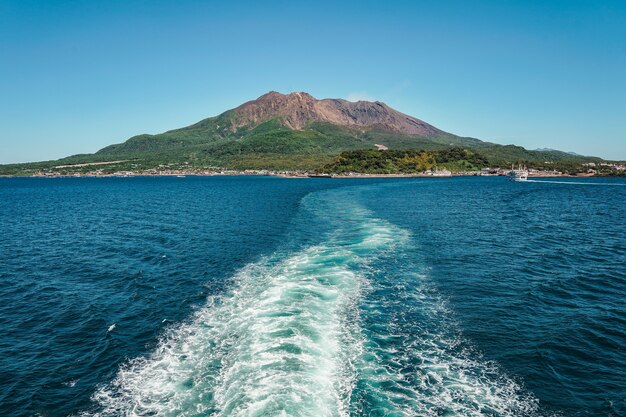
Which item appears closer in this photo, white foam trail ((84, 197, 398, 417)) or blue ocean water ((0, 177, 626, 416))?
white foam trail ((84, 197, 398, 417))

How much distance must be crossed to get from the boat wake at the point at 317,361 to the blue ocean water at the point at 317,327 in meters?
0.09

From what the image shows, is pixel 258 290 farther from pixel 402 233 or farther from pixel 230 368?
pixel 402 233

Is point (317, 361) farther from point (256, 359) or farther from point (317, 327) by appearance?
point (317, 327)

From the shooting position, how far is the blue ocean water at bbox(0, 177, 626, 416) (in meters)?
14.1

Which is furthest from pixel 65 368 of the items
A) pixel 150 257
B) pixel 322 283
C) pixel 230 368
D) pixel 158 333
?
pixel 150 257

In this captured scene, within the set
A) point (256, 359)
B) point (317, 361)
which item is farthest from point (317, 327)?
point (256, 359)

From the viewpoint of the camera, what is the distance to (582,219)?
57.3m

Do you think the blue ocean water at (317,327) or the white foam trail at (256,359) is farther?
the blue ocean water at (317,327)

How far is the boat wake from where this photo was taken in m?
13.5

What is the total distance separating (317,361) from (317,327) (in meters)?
3.21

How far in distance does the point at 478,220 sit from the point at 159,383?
51518 millimetres

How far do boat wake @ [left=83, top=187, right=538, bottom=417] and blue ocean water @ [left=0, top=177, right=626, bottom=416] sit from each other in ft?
0.28

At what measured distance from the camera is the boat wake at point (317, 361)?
13461mm

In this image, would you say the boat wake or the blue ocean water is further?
the blue ocean water
